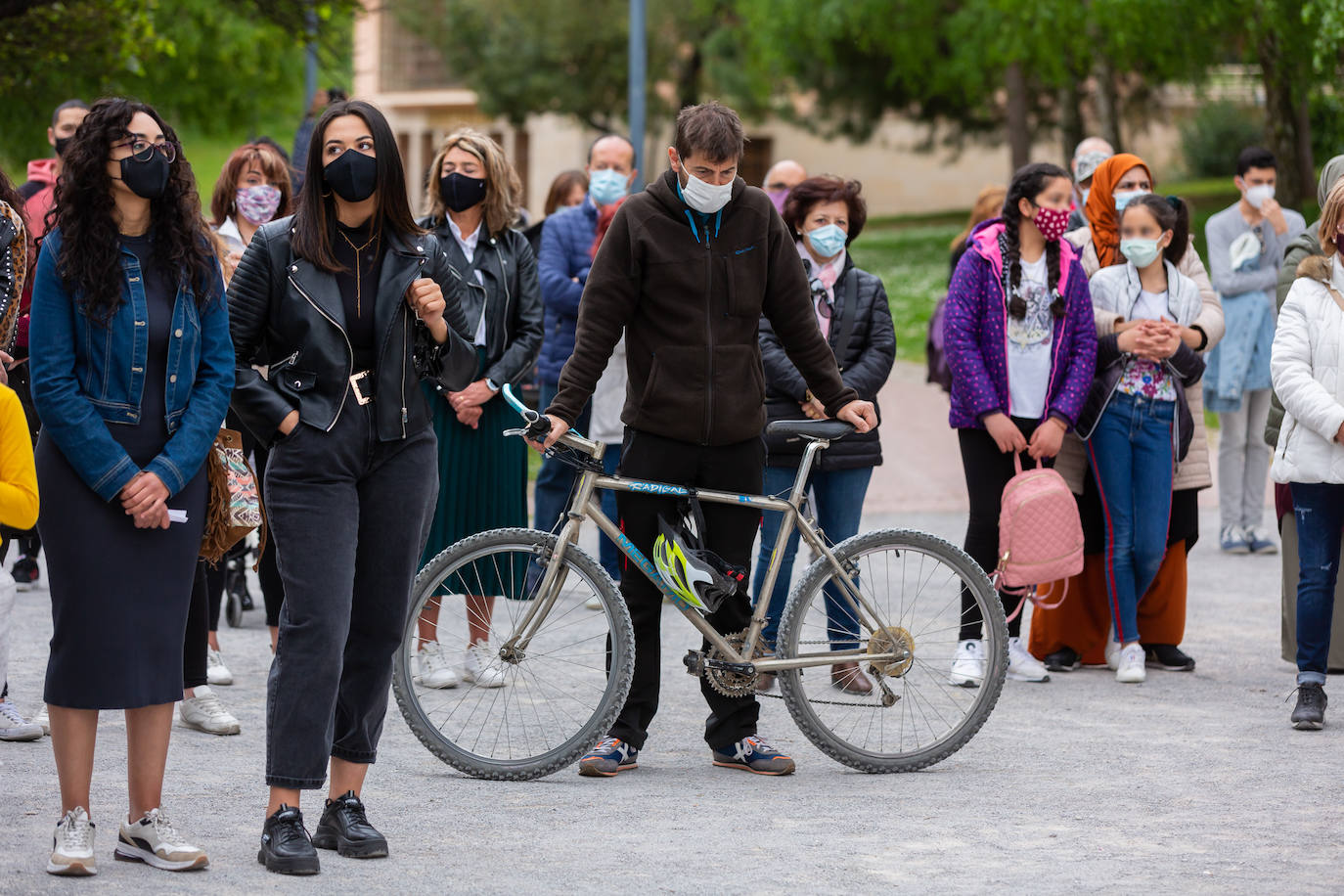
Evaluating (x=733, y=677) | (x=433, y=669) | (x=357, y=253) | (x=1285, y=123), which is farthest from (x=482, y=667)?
(x=1285, y=123)

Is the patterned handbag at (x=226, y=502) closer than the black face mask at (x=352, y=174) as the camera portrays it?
No

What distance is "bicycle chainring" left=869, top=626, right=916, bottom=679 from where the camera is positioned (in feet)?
20.1

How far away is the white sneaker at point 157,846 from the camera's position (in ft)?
15.5

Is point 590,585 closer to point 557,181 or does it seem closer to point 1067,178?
point 1067,178

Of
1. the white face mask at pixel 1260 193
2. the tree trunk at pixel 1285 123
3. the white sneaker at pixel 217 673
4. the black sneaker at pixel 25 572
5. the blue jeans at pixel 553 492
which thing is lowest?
the white sneaker at pixel 217 673

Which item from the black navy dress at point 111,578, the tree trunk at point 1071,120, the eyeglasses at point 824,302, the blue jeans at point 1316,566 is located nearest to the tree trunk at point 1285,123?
the tree trunk at point 1071,120

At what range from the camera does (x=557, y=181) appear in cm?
1016

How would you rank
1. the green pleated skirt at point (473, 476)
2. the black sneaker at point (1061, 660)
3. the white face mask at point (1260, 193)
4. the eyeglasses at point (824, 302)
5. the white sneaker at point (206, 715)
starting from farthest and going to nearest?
the white face mask at point (1260, 193), the black sneaker at point (1061, 660), the green pleated skirt at point (473, 476), the eyeglasses at point (824, 302), the white sneaker at point (206, 715)

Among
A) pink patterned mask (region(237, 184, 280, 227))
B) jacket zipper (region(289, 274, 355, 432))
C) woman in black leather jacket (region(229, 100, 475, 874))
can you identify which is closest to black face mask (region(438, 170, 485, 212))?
pink patterned mask (region(237, 184, 280, 227))

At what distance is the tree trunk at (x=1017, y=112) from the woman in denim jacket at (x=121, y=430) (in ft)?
109

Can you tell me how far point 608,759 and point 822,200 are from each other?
2.50 m

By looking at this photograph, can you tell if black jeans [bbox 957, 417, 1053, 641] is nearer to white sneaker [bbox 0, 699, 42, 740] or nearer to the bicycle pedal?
the bicycle pedal

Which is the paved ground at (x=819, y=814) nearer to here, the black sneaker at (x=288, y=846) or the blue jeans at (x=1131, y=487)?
the black sneaker at (x=288, y=846)

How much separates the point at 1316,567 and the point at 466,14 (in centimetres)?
4889
